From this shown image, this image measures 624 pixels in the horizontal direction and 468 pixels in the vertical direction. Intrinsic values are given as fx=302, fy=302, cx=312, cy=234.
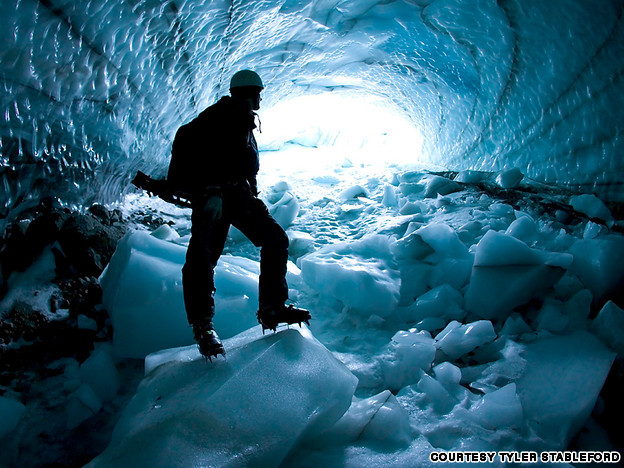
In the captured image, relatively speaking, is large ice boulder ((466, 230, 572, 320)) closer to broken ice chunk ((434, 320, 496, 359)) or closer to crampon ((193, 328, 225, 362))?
broken ice chunk ((434, 320, 496, 359))

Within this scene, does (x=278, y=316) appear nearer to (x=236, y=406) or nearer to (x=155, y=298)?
(x=236, y=406)

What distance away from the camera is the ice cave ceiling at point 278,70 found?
187 centimetres

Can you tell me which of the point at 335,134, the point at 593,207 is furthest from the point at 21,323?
the point at 335,134

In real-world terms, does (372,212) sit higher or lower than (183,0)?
lower

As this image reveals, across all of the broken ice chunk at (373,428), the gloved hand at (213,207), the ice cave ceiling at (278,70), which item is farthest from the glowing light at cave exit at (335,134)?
the broken ice chunk at (373,428)

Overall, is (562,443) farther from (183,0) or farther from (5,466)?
(183,0)

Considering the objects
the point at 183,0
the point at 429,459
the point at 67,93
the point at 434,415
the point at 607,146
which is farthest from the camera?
the point at 183,0

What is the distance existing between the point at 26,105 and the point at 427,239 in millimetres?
2847

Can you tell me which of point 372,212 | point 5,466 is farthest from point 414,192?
point 5,466

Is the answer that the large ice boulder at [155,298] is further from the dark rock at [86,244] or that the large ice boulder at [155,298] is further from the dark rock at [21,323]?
the dark rock at [21,323]

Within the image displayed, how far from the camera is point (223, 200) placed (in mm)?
1606

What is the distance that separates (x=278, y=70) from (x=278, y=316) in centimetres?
499

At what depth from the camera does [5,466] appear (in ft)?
3.54

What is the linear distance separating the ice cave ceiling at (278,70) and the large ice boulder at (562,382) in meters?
1.75
